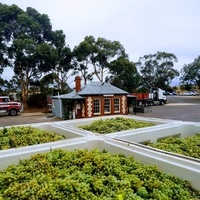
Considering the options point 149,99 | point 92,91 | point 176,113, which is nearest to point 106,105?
point 92,91

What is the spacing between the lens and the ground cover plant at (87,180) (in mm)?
2182

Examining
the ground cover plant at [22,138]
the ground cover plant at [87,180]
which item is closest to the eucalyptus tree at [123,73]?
the ground cover plant at [22,138]

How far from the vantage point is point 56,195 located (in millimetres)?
2098

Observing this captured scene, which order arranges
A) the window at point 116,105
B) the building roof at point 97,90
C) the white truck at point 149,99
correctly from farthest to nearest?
1. the white truck at point 149,99
2. the window at point 116,105
3. the building roof at point 97,90

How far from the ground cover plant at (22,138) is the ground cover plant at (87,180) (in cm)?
163

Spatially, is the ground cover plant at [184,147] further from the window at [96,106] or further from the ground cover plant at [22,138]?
the window at [96,106]

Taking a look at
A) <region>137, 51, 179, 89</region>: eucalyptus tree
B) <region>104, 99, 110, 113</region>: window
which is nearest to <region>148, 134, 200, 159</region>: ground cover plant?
<region>104, 99, 110, 113</region>: window

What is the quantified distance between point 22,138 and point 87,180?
3.16m

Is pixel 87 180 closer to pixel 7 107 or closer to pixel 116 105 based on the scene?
pixel 116 105

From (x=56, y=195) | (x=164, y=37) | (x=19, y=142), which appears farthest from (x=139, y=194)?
(x=164, y=37)

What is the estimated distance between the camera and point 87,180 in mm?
2475

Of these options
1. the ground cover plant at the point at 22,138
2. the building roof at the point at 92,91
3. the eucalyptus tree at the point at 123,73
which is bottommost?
the ground cover plant at the point at 22,138

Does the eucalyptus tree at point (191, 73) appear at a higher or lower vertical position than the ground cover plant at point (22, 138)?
higher

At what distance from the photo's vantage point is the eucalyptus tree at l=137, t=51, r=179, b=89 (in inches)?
1451
